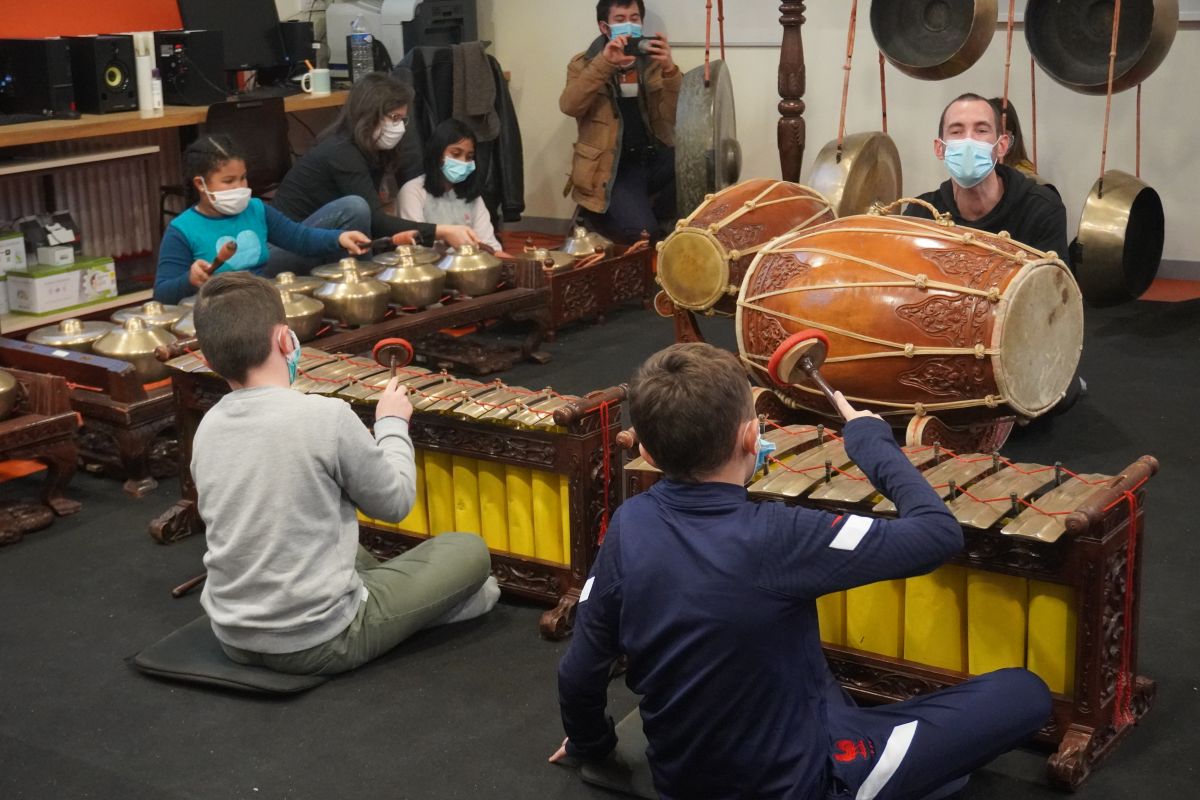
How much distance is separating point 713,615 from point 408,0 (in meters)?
4.80

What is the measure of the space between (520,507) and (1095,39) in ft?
8.54

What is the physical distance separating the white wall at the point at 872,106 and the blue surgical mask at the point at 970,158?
7.03 ft

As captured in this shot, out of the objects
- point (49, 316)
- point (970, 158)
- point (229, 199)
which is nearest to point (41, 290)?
point (49, 316)

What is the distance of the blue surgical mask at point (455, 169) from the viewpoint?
15.4 feet

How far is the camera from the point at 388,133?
14.8 feet

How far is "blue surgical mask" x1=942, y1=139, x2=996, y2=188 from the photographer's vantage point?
3.26 m

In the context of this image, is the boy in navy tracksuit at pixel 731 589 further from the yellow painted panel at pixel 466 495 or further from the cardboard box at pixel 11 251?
the cardboard box at pixel 11 251

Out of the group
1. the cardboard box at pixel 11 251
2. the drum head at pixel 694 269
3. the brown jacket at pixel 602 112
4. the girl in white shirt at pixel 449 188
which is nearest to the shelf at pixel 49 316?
the cardboard box at pixel 11 251

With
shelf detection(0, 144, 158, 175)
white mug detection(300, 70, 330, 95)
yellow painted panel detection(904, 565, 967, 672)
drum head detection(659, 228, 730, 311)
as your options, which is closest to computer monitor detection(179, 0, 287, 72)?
white mug detection(300, 70, 330, 95)

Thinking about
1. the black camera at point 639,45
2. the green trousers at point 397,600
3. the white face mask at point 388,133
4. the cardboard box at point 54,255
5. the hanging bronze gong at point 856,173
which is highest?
the black camera at point 639,45

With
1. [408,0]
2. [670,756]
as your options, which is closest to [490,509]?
[670,756]

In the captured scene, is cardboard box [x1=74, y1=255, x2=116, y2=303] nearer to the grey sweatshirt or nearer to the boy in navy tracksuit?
the grey sweatshirt

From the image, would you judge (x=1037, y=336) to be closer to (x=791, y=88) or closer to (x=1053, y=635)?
(x=1053, y=635)

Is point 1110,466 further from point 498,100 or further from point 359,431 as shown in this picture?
point 498,100
